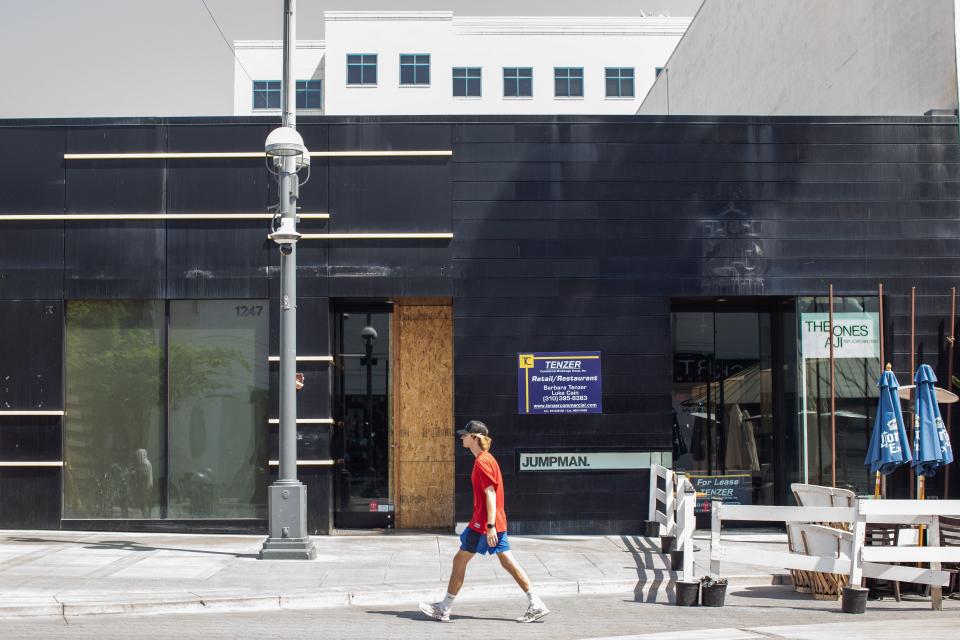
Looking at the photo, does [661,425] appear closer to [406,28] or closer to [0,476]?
[0,476]

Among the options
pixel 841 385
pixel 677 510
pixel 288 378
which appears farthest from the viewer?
pixel 841 385

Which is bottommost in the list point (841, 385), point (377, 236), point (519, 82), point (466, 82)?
point (841, 385)

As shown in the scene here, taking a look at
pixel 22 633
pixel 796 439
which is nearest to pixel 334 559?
pixel 22 633

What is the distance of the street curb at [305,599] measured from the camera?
9727 millimetres

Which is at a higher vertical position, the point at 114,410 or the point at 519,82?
the point at 519,82

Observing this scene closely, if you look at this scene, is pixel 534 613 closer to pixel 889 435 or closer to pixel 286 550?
pixel 286 550

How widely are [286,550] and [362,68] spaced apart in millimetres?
45749

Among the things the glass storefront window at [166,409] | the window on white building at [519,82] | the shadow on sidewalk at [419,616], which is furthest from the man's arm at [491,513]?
the window on white building at [519,82]

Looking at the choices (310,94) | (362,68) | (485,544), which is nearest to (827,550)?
(485,544)

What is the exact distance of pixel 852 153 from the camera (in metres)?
15.9

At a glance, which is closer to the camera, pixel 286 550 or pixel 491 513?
pixel 491 513

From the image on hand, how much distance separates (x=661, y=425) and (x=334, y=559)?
532 centimetres

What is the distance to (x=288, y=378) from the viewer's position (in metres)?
12.7

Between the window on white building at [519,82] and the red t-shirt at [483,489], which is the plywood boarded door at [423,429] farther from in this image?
the window on white building at [519,82]
